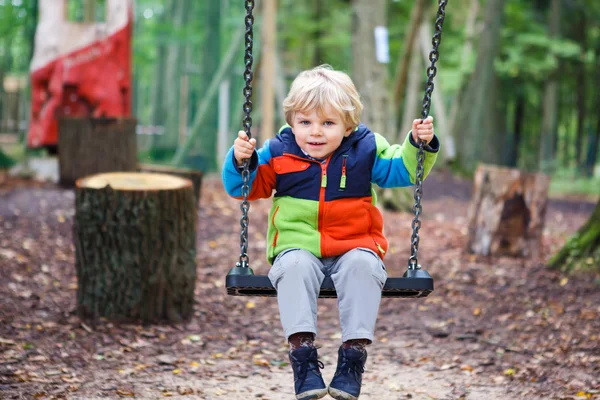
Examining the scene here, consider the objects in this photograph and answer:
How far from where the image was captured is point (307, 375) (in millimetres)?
3055

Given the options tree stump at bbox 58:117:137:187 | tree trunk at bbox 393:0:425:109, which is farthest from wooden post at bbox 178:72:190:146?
tree stump at bbox 58:117:137:187

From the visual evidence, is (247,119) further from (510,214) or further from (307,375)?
(510,214)

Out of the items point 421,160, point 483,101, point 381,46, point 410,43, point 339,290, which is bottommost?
point 339,290

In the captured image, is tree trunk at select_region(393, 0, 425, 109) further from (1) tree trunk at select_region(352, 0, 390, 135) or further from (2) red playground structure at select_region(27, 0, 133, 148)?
(2) red playground structure at select_region(27, 0, 133, 148)

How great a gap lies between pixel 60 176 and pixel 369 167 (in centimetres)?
685

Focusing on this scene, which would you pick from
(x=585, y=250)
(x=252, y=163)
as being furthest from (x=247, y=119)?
(x=585, y=250)

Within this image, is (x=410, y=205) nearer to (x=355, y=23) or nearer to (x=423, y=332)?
(x=355, y=23)

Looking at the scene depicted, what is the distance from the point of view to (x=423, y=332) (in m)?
5.24

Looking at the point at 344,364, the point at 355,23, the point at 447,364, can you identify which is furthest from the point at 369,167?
the point at 355,23

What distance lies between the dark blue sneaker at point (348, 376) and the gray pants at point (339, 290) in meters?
0.07

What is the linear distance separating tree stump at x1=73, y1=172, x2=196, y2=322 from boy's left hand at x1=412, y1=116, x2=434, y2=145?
2206mm

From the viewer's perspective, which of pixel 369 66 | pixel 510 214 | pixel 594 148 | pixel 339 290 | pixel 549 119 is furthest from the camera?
pixel 594 148

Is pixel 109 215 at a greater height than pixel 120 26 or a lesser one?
lesser

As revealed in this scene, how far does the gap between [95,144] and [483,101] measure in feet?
33.6
